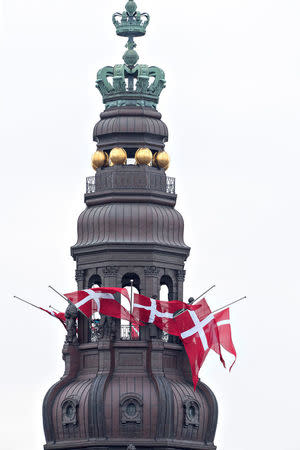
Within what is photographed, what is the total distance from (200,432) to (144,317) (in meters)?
7.56

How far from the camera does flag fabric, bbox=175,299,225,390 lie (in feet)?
464

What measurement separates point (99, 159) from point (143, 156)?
108 inches

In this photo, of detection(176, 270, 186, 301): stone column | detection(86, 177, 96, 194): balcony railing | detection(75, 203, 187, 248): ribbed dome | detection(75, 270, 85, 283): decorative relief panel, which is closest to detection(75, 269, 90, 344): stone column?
detection(75, 270, 85, 283): decorative relief panel

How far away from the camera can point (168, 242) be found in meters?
142

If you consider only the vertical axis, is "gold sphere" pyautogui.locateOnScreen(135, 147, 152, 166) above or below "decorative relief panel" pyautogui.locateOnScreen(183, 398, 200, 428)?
above

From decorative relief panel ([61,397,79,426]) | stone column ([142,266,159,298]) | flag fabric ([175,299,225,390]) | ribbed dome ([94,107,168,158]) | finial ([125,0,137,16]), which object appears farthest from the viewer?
finial ([125,0,137,16])

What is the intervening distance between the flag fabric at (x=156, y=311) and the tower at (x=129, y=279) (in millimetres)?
736

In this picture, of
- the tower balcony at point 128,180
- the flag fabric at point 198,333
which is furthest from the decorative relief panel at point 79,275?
the flag fabric at point 198,333

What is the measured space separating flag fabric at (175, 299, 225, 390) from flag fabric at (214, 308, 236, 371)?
24 cm

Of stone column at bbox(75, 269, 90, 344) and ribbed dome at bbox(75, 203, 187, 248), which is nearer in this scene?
ribbed dome at bbox(75, 203, 187, 248)

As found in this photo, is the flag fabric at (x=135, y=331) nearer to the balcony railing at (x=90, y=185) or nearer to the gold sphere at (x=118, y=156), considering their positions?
the balcony railing at (x=90, y=185)

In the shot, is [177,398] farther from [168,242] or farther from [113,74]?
[113,74]

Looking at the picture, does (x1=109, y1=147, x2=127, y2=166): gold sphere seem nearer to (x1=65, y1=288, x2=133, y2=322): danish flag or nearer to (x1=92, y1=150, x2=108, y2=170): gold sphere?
(x1=92, y1=150, x2=108, y2=170): gold sphere

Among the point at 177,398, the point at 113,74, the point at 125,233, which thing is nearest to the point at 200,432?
the point at 177,398
